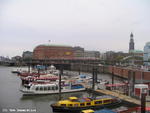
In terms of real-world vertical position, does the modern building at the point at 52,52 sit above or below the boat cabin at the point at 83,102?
above

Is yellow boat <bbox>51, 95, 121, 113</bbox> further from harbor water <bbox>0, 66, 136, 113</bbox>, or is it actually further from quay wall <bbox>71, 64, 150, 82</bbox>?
quay wall <bbox>71, 64, 150, 82</bbox>

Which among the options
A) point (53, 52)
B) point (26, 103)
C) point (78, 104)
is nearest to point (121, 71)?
point (26, 103)

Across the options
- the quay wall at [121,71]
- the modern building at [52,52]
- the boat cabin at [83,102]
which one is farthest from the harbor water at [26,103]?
the modern building at [52,52]

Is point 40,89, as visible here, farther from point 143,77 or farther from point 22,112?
point 143,77

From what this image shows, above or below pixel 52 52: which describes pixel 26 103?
below

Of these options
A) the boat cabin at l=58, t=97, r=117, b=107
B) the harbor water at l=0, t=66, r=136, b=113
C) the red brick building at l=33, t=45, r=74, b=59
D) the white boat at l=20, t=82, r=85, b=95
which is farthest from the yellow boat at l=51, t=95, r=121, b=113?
the red brick building at l=33, t=45, r=74, b=59

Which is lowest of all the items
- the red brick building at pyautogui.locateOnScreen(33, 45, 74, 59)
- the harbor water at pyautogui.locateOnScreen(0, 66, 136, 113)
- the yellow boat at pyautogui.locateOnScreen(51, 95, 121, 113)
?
the harbor water at pyautogui.locateOnScreen(0, 66, 136, 113)

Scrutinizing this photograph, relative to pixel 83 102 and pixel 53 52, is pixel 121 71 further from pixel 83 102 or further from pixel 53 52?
pixel 53 52

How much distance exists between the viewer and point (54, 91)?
46000 mm

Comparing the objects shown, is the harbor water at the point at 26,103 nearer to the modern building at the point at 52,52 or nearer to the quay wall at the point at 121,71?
the quay wall at the point at 121,71

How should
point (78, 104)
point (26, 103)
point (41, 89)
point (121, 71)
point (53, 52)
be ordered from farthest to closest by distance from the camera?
point (53, 52) < point (121, 71) < point (41, 89) < point (26, 103) < point (78, 104)

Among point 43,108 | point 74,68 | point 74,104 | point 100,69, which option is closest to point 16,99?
point 43,108

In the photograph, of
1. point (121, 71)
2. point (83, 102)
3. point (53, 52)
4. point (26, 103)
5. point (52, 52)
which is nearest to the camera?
point (83, 102)

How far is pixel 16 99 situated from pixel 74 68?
106041 mm
